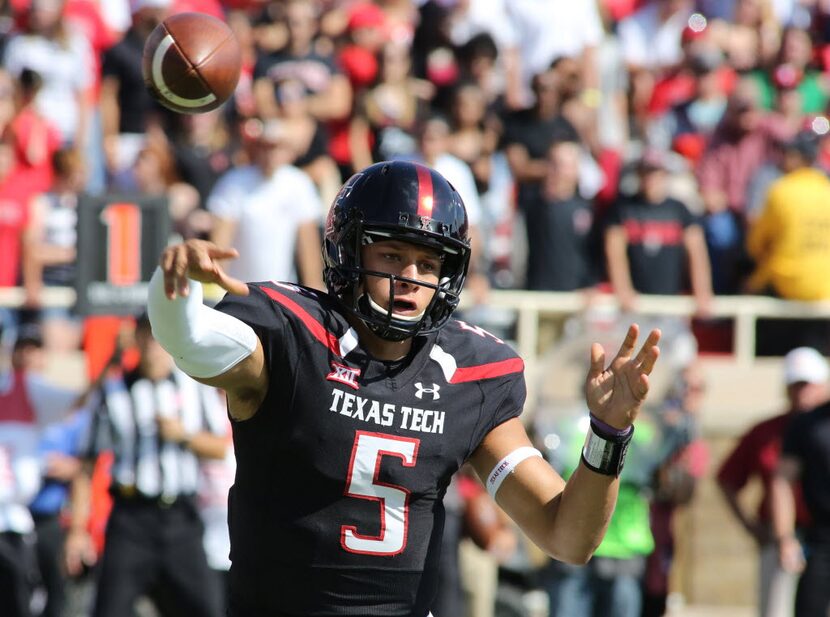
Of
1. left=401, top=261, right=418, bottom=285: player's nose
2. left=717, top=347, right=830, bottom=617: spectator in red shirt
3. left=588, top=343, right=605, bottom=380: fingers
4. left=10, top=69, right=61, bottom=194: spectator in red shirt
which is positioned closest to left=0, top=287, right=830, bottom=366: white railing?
left=10, top=69, right=61, bottom=194: spectator in red shirt

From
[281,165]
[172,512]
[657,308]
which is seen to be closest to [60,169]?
[281,165]

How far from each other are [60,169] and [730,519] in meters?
4.62

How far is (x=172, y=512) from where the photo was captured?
754 centimetres

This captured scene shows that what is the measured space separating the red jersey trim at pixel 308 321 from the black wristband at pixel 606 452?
0.65m

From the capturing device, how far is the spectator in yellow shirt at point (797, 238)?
A: 986cm

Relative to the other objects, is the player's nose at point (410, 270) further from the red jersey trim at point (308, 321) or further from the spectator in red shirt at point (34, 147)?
the spectator in red shirt at point (34, 147)

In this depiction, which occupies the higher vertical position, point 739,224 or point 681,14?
point 681,14

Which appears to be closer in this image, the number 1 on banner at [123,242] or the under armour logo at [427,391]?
the under armour logo at [427,391]

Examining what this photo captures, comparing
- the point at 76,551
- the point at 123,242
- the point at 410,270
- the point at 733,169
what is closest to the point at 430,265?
the point at 410,270

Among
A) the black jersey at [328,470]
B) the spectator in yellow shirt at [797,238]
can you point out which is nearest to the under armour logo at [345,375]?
the black jersey at [328,470]

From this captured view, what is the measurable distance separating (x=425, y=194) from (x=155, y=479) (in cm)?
399

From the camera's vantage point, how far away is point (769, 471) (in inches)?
334

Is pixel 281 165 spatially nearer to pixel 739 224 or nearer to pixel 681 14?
pixel 739 224

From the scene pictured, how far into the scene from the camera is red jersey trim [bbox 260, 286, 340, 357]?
379cm
